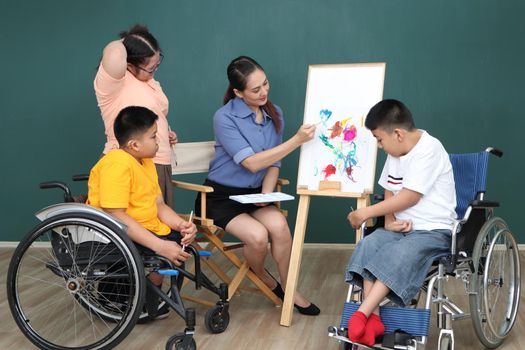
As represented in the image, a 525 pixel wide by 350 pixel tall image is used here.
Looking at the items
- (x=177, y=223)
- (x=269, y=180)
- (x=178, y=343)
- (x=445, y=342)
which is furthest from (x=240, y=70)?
(x=445, y=342)

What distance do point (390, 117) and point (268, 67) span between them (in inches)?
78.5

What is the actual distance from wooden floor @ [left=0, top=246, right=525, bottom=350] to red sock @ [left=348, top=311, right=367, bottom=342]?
1.47ft

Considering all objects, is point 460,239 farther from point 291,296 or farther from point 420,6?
point 420,6

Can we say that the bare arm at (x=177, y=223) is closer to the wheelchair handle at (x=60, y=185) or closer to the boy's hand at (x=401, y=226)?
the wheelchair handle at (x=60, y=185)

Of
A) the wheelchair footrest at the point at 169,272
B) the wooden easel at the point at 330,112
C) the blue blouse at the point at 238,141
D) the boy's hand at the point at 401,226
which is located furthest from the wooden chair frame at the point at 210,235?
the boy's hand at the point at 401,226

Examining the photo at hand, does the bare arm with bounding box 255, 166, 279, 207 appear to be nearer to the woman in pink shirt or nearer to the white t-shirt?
the woman in pink shirt

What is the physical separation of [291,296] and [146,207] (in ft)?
2.54

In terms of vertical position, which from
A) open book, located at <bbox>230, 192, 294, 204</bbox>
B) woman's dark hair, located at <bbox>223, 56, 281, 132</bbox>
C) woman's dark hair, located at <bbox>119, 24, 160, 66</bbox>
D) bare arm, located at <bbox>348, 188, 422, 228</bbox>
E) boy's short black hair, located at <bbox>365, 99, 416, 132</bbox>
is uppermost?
woman's dark hair, located at <bbox>119, 24, 160, 66</bbox>

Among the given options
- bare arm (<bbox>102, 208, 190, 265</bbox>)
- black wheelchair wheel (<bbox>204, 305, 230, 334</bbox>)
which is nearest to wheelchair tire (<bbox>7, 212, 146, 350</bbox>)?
bare arm (<bbox>102, 208, 190, 265</bbox>)

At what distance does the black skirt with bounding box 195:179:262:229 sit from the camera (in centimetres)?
375

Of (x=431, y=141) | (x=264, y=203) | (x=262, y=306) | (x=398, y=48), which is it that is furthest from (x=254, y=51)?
(x=431, y=141)

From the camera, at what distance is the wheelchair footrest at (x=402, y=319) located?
2805 millimetres

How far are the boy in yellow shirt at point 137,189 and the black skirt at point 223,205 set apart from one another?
0.36m

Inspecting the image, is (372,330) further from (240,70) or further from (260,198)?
→ (240,70)
